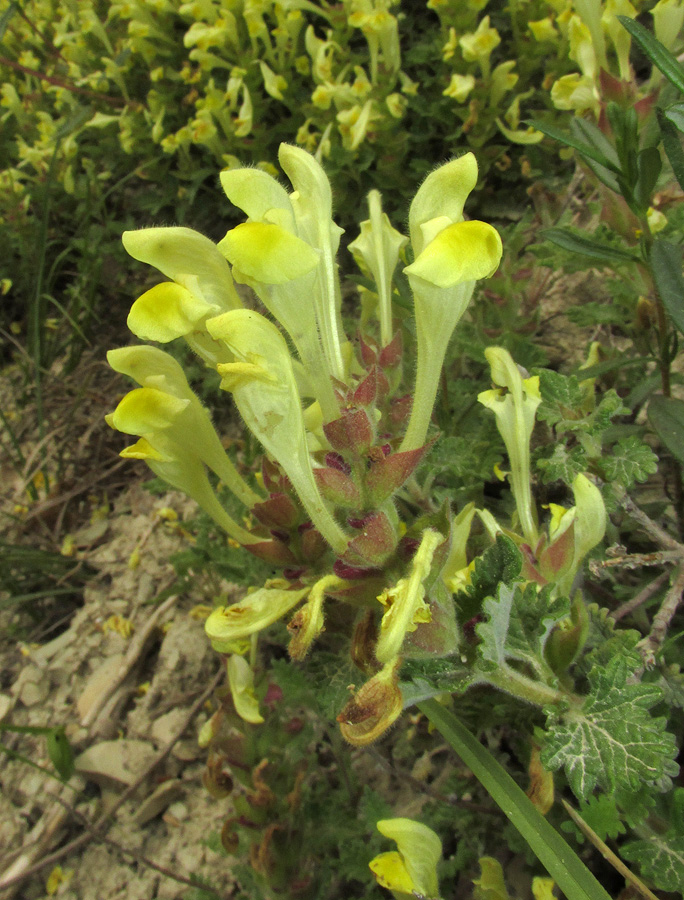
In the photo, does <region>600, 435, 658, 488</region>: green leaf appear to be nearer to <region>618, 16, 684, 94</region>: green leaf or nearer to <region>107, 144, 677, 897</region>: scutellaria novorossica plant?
<region>107, 144, 677, 897</region>: scutellaria novorossica plant

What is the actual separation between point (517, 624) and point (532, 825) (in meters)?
0.19

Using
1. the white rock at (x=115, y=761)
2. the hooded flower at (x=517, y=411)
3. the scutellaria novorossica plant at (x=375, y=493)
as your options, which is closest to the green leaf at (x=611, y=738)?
the scutellaria novorossica plant at (x=375, y=493)

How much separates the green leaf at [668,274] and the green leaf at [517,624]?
40 cm

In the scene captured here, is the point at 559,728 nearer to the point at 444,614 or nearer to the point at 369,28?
the point at 444,614

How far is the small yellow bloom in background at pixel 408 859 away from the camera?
753 millimetres

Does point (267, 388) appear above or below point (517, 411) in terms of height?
above

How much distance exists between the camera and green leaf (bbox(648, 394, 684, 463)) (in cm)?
89

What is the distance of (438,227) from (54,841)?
1.56 metres

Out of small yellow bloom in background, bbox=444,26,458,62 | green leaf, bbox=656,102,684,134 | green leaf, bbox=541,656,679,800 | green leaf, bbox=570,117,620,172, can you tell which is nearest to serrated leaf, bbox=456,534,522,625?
green leaf, bbox=541,656,679,800

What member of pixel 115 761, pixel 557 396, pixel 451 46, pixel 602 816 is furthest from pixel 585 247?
pixel 115 761

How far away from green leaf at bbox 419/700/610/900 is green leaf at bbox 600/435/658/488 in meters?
0.33

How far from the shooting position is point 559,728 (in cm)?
60

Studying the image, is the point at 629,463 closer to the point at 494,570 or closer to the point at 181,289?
the point at 494,570

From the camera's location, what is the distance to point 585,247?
3.09ft
